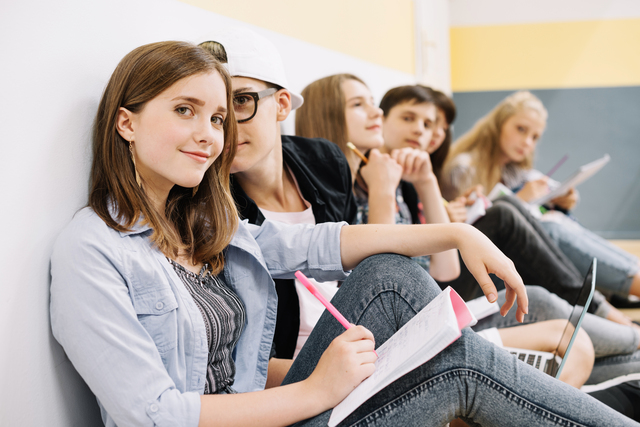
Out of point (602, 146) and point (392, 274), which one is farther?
point (602, 146)

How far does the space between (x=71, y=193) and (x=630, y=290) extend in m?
2.04

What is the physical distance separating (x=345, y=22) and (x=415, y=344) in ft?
6.02

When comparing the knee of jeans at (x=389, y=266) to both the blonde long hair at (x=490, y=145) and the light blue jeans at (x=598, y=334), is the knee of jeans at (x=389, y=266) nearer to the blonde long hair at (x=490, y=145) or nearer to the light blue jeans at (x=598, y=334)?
the light blue jeans at (x=598, y=334)

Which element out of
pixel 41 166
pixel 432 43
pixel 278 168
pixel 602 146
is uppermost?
pixel 432 43

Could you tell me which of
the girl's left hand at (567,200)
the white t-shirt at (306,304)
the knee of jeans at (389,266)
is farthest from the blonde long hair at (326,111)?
the girl's left hand at (567,200)

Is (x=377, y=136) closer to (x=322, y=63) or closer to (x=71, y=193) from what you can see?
(x=322, y=63)

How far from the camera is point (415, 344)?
0.67m

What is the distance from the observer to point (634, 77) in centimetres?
427

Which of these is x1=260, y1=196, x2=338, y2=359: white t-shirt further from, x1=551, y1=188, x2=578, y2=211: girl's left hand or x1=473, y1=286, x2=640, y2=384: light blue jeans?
x1=551, y1=188, x2=578, y2=211: girl's left hand

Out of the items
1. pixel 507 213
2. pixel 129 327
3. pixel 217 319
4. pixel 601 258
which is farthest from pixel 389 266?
pixel 601 258

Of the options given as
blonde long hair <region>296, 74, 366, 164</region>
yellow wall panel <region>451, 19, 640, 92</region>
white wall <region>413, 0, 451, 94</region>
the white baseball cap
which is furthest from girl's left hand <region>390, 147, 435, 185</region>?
yellow wall panel <region>451, 19, 640, 92</region>

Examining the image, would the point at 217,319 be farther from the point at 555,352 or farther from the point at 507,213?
the point at 507,213

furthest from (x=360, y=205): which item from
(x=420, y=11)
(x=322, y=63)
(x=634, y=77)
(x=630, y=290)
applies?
(x=634, y=77)

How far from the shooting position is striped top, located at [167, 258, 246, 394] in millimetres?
838
